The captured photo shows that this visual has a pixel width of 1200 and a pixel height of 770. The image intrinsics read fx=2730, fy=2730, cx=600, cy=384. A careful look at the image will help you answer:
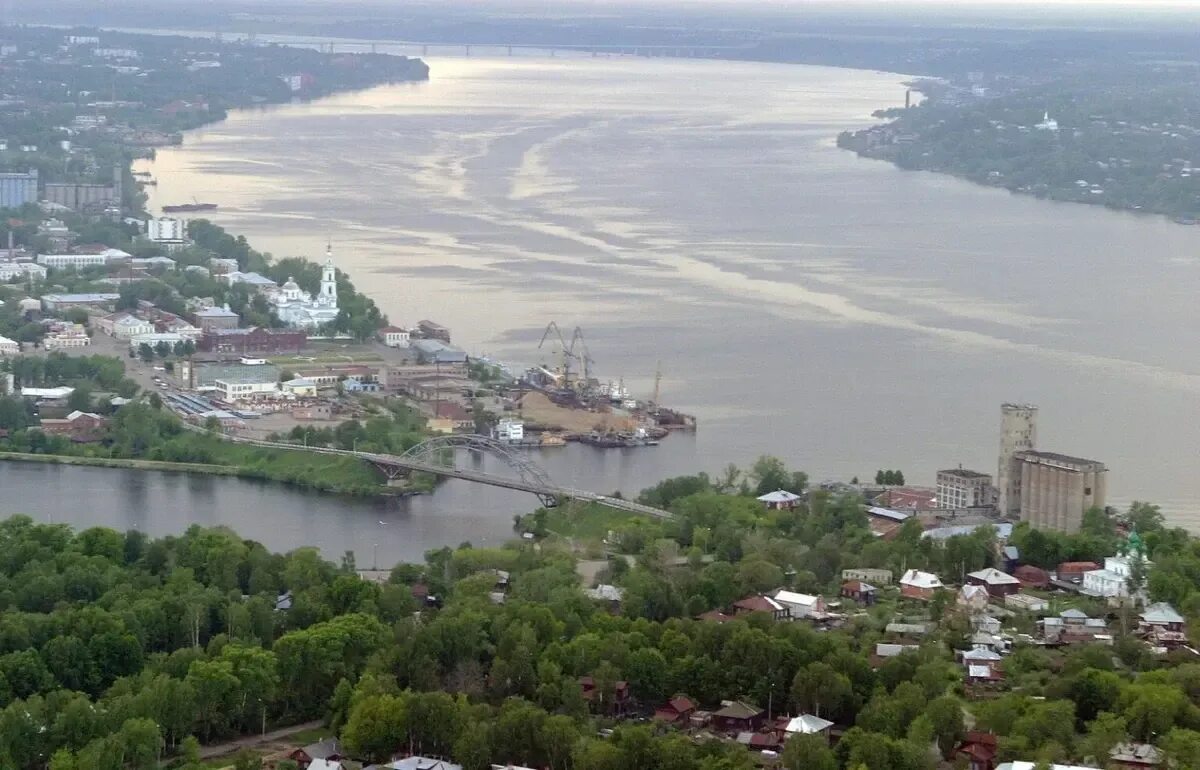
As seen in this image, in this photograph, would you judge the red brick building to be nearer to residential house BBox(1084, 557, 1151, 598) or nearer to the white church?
the white church

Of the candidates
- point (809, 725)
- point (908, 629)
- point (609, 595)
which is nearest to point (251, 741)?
point (809, 725)

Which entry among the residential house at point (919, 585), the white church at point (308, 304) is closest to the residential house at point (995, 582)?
the residential house at point (919, 585)

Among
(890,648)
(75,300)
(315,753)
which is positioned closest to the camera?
(315,753)

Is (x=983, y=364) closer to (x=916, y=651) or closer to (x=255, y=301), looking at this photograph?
(x=255, y=301)

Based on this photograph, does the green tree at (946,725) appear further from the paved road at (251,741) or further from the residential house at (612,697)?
the paved road at (251,741)

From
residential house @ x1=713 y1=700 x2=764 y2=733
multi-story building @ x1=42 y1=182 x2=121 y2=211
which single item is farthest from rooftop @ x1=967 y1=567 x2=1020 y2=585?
multi-story building @ x1=42 y1=182 x2=121 y2=211

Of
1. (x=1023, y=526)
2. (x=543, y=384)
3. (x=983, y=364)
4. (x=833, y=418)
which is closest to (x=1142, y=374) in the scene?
(x=983, y=364)

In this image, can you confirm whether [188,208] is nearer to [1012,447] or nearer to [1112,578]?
[1012,447]
